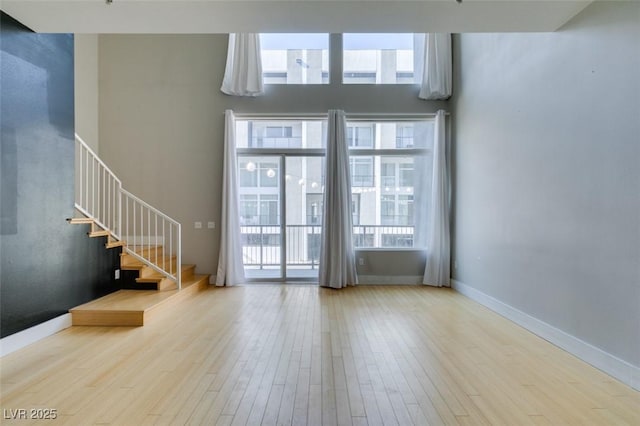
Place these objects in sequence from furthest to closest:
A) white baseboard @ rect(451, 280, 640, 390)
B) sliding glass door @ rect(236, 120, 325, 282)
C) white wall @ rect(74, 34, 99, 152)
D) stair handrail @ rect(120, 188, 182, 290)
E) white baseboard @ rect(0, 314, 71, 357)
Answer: sliding glass door @ rect(236, 120, 325, 282)
white wall @ rect(74, 34, 99, 152)
stair handrail @ rect(120, 188, 182, 290)
white baseboard @ rect(0, 314, 71, 357)
white baseboard @ rect(451, 280, 640, 390)

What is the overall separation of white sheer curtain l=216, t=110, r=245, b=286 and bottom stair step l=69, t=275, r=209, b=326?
1.17m

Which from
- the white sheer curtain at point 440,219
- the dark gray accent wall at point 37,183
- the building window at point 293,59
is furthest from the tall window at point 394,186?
the dark gray accent wall at point 37,183

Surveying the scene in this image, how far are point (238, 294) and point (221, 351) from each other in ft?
6.77

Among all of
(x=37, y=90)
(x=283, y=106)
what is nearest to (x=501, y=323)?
(x=283, y=106)

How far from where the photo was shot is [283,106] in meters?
5.55

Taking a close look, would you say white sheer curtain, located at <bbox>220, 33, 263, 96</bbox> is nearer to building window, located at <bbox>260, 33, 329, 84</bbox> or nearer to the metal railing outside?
building window, located at <bbox>260, 33, 329, 84</bbox>

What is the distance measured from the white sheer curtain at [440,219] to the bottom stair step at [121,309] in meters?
4.21

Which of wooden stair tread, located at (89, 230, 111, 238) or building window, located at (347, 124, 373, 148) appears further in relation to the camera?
building window, located at (347, 124, 373, 148)

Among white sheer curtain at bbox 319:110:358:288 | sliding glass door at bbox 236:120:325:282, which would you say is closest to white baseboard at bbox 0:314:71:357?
sliding glass door at bbox 236:120:325:282

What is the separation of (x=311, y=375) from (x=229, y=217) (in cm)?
348

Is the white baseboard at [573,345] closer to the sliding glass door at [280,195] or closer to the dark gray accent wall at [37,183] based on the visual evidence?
the sliding glass door at [280,195]

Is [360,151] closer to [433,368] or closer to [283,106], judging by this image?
[283,106]

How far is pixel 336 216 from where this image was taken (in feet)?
17.5

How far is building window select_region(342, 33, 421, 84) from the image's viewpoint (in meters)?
5.61
